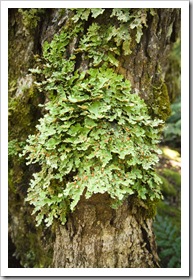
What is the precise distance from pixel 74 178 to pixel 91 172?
0.11 m

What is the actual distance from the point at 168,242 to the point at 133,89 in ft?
5.79

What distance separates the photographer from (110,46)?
5.70 feet

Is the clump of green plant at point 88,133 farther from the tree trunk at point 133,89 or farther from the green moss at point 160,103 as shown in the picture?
the green moss at point 160,103

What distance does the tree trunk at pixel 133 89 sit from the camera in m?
1.81

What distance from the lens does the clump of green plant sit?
1612mm

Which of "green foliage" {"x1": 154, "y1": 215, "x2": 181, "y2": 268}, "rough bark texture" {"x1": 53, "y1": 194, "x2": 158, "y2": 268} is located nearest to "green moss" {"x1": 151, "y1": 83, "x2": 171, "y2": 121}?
"rough bark texture" {"x1": 53, "y1": 194, "x2": 158, "y2": 268}

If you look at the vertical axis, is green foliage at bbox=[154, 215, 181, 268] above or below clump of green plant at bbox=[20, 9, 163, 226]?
below

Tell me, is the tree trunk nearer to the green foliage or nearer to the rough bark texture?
the rough bark texture

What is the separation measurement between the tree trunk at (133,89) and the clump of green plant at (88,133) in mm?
85

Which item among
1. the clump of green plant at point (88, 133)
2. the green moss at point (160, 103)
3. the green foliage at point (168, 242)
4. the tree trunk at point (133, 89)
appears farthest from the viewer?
the green foliage at point (168, 242)

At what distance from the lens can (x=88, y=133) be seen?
5.39ft

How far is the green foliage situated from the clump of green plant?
3.80 feet
